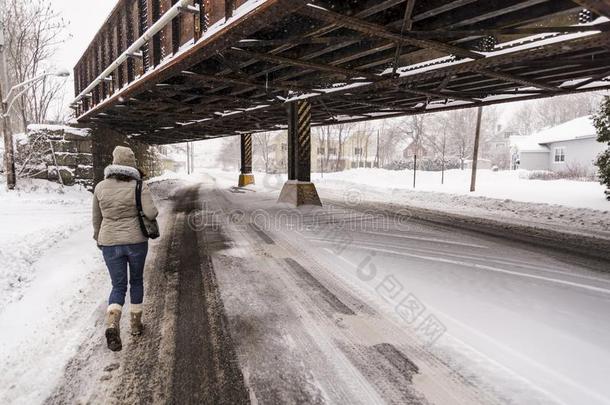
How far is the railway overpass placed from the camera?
541 cm

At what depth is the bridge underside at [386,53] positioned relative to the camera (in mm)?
5312

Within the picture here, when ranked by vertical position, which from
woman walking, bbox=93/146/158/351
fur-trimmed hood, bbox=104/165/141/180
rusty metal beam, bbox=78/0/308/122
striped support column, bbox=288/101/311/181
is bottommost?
woman walking, bbox=93/146/158/351

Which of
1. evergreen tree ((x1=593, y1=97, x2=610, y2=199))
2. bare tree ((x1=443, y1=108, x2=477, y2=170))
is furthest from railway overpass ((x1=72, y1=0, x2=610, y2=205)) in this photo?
bare tree ((x1=443, y1=108, x2=477, y2=170))

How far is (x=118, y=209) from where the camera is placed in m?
3.31

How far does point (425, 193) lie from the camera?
17.4 metres

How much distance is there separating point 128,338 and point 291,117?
10445 mm

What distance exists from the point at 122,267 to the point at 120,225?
1.42 feet

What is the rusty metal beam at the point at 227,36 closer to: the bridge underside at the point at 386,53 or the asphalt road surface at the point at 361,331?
the bridge underside at the point at 386,53

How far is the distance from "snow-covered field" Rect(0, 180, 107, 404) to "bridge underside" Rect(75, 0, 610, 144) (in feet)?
13.8

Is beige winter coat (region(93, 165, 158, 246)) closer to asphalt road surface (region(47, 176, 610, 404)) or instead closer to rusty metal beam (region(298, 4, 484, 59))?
asphalt road surface (region(47, 176, 610, 404))

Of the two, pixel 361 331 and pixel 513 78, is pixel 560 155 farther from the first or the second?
pixel 361 331

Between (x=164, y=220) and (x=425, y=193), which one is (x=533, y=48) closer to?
(x=164, y=220)

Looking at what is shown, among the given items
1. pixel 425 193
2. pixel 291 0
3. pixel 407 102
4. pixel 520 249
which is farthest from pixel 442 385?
pixel 425 193

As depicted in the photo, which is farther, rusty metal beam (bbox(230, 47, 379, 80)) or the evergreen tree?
the evergreen tree
